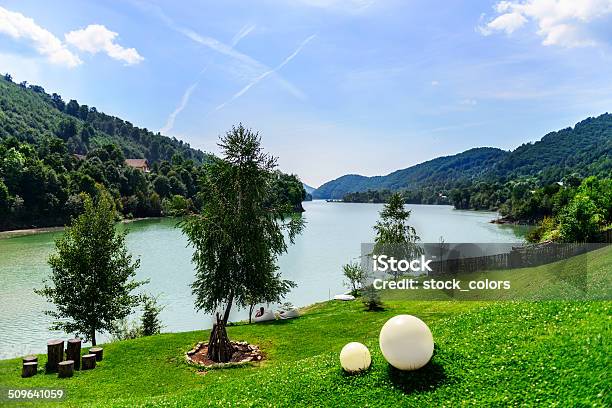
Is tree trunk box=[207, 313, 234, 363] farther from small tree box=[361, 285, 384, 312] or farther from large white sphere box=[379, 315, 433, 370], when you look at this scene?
small tree box=[361, 285, 384, 312]

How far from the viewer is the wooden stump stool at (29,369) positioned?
52.1 feet

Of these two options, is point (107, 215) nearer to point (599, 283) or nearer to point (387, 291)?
point (387, 291)

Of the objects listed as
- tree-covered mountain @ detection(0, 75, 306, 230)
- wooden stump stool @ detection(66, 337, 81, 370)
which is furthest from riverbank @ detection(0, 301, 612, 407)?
tree-covered mountain @ detection(0, 75, 306, 230)

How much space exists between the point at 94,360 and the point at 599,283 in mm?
20032

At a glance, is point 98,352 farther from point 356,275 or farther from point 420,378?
point 356,275

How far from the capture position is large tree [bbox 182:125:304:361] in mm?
20219

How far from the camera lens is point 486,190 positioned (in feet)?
587

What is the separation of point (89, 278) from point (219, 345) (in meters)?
9.25

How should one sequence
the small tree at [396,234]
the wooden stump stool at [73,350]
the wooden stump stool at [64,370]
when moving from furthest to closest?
1. the small tree at [396,234]
2. the wooden stump stool at [73,350]
3. the wooden stump stool at [64,370]

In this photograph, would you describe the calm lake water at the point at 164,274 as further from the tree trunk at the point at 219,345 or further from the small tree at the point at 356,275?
the tree trunk at the point at 219,345

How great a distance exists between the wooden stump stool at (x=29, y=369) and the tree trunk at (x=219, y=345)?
20.0ft

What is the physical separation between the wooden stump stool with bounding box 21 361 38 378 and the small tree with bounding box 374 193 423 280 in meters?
28.6

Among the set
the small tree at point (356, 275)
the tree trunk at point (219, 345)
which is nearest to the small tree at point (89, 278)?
the tree trunk at point (219, 345)

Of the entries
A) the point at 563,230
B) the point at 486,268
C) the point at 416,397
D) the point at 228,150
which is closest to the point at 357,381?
the point at 416,397
